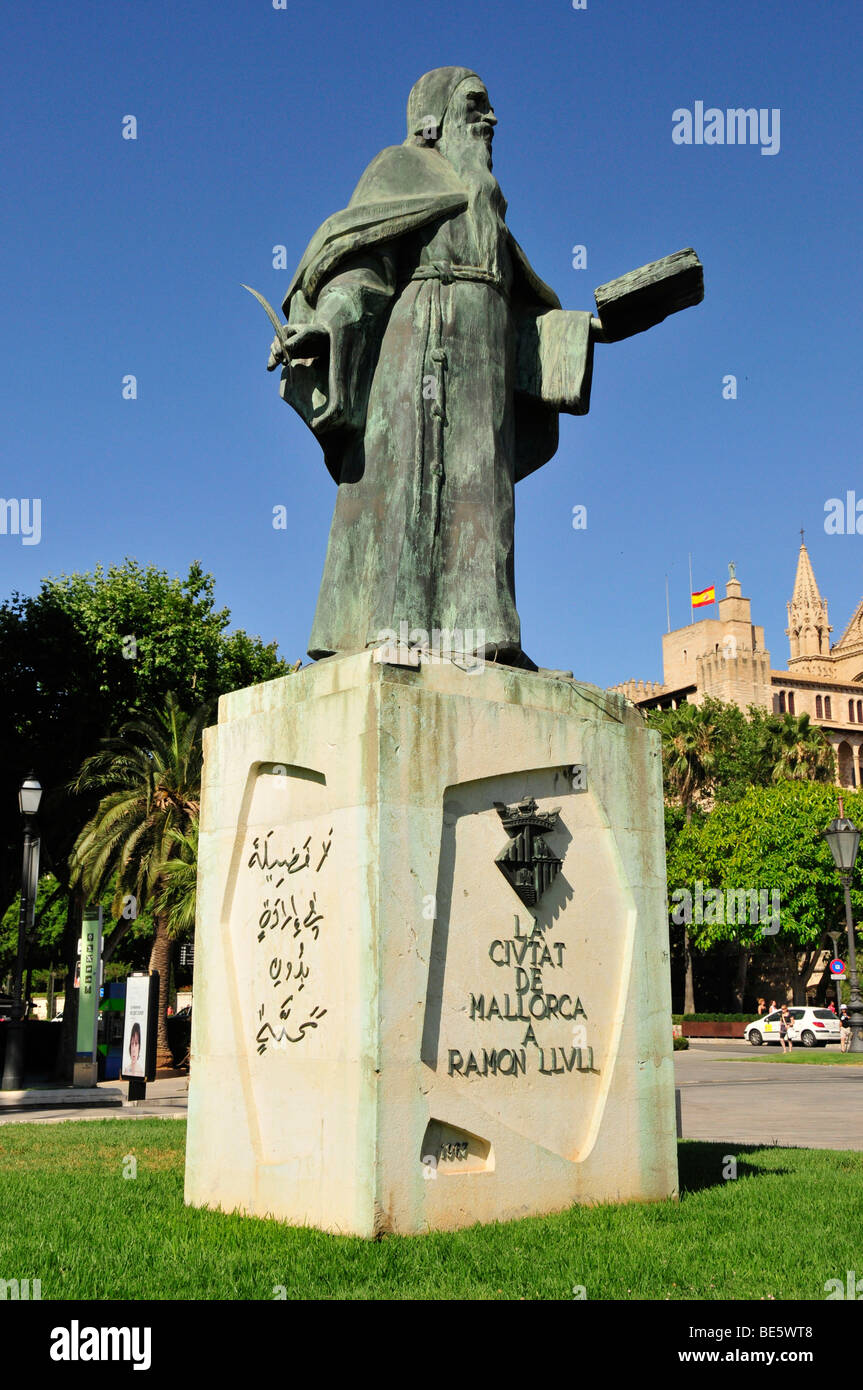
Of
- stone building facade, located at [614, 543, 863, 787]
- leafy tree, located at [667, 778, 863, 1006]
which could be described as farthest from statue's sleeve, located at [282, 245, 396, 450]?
stone building facade, located at [614, 543, 863, 787]

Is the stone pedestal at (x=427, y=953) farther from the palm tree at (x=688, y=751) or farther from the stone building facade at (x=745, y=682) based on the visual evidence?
the stone building facade at (x=745, y=682)

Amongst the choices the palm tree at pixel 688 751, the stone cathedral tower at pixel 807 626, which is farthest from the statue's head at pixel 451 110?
the stone cathedral tower at pixel 807 626

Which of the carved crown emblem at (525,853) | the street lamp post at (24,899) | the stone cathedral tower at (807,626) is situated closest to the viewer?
the carved crown emblem at (525,853)

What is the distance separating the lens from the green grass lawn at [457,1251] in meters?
4.60

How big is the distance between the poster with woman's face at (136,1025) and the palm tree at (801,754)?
4221cm

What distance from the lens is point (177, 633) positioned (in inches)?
1211

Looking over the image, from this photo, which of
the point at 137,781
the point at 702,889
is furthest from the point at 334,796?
the point at 702,889

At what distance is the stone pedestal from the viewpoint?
5.73 meters

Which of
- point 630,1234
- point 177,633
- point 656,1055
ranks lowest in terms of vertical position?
point 630,1234

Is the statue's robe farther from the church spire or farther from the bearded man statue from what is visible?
the church spire

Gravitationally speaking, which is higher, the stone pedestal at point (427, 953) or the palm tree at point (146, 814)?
the palm tree at point (146, 814)

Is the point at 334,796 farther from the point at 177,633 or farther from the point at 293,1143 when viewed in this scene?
the point at 177,633

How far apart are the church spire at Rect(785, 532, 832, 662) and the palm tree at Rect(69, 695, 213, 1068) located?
282 feet
